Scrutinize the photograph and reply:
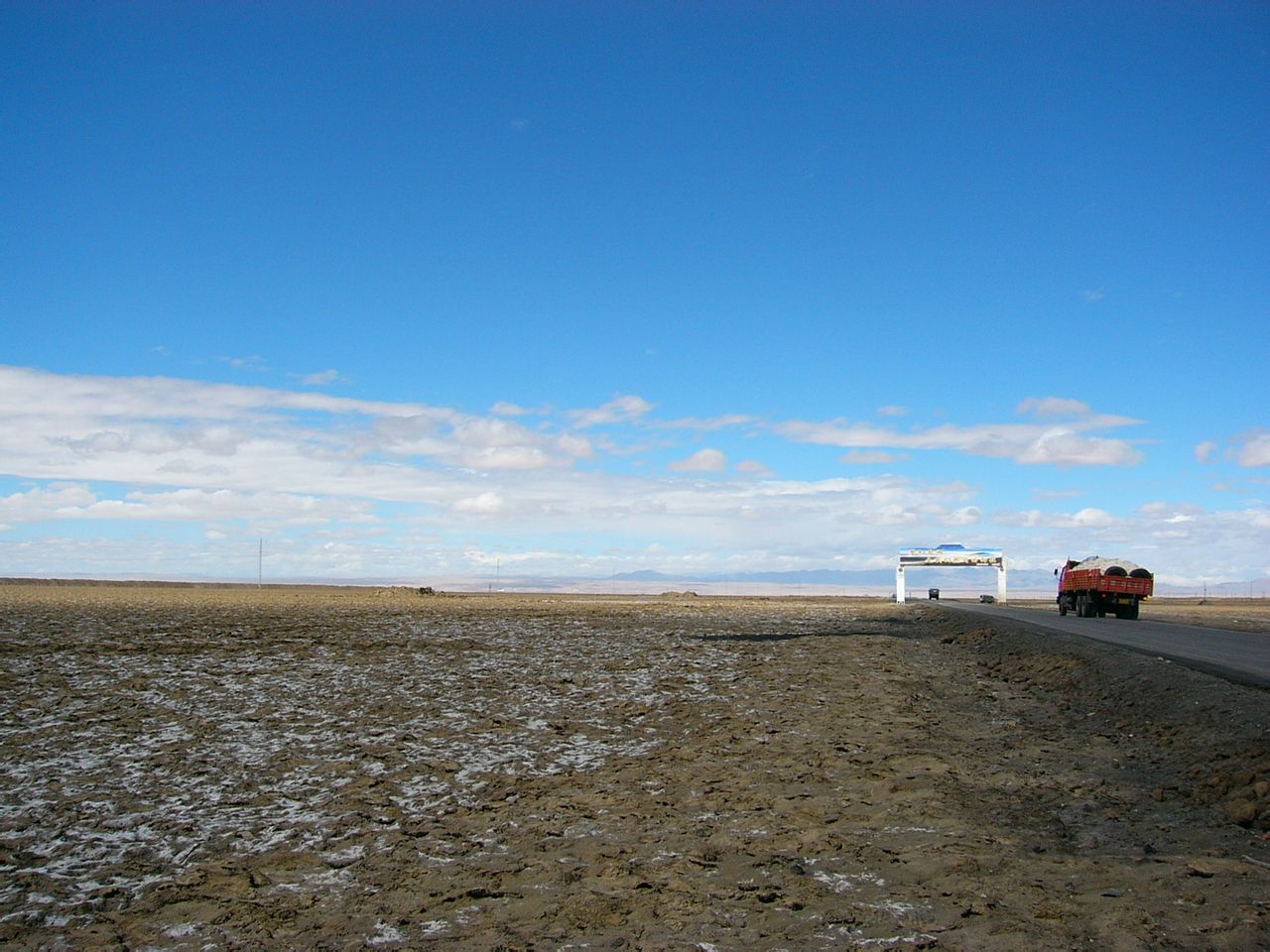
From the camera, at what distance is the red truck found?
47969mm

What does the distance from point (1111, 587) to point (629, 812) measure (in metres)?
46.2

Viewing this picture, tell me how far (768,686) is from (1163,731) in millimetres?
7812

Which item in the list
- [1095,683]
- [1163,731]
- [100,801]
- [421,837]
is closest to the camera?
[421,837]

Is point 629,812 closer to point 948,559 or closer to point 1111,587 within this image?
point 1111,587

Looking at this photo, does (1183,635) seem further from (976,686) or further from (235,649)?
(235,649)

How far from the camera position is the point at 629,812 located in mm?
9078

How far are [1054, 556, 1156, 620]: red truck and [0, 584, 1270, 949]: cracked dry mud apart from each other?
31.8m

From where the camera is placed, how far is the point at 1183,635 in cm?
3041

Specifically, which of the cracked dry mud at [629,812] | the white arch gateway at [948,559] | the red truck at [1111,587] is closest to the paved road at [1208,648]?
the cracked dry mud at [629,812]

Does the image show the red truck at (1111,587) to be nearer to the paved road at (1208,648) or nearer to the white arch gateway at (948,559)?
the paved road at (1208,648)

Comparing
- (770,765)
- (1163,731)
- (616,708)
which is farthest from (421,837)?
(1163,731)

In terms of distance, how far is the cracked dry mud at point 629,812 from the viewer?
6.20 metres

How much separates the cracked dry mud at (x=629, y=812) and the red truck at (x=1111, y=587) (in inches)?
1253

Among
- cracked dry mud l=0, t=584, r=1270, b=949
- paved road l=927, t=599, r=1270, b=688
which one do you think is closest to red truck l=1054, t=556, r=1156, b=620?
paved road l=927, t=599, r=1270, b=688
